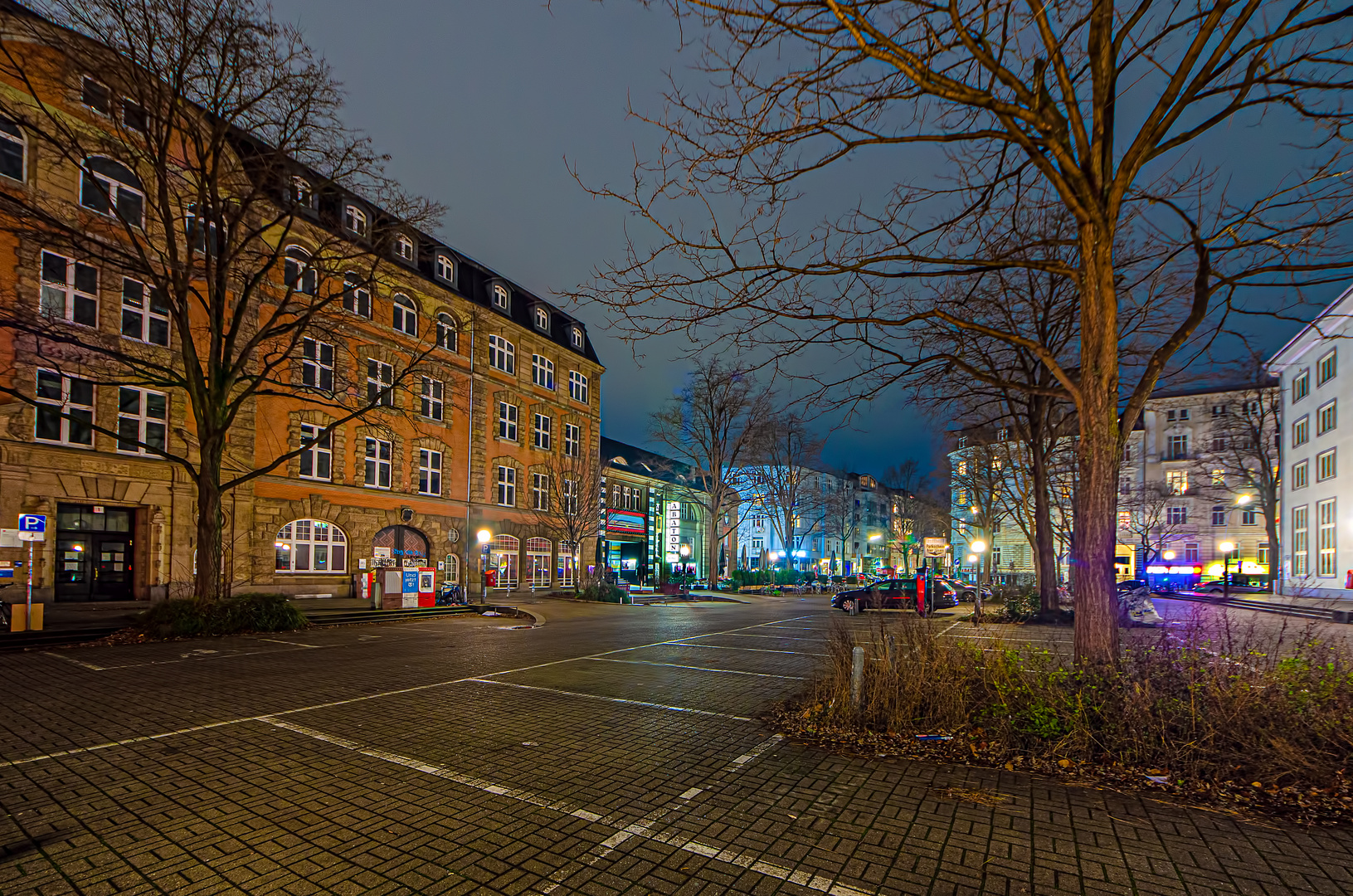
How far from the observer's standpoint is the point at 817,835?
4.59m

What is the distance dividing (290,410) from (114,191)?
906cm

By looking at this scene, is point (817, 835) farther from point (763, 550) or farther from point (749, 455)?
point (763, 550)

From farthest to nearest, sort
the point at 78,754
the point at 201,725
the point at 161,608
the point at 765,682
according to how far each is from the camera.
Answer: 1. the point at 161,608
2. the point at 765,682
3. the point at 201,725
4. the point at 78,754

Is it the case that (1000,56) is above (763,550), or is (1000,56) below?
above

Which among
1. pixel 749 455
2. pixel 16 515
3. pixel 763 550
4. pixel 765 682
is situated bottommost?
pixel 763 550

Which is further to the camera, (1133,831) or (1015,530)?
(1015,530)

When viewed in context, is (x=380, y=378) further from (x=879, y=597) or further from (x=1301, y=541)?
(x=1301, y=541)

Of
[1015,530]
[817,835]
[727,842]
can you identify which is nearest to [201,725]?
[727,842]

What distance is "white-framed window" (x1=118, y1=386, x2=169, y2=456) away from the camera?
2233 cm

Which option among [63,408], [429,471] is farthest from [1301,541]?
[63,408]

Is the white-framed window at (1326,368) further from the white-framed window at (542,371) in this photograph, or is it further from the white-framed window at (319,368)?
the white-framed window at (319,368)

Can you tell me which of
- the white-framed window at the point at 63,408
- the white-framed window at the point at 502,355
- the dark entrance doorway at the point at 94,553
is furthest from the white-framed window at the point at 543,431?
the white-framed window at the point at 63,408

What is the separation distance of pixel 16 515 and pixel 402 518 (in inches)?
543

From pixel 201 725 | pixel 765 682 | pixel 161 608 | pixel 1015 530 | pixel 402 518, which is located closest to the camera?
pixel 201 725
